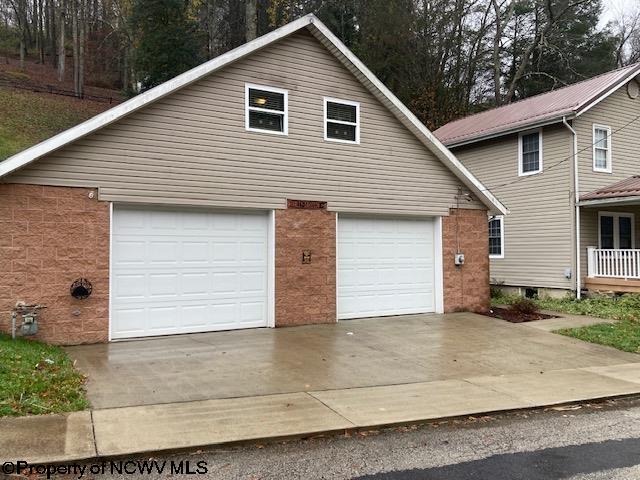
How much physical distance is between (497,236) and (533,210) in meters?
1.83

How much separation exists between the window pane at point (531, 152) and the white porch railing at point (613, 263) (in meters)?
3.22

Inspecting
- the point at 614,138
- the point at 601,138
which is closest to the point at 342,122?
the point at 601,138

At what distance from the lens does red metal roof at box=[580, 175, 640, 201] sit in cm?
1562

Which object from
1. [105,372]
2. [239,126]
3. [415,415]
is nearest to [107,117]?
[239,126]

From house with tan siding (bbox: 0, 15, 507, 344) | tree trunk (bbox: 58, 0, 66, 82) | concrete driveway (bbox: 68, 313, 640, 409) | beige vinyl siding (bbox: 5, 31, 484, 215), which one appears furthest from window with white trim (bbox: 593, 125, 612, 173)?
tree trunk (bbox: 58, 0, 66, 82)

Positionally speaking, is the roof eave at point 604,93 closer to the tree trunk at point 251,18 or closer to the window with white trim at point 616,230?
the window with white trim at point 616,230

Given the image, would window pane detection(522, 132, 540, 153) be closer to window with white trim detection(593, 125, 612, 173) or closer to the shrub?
window with white trim detection(593, 125, 612, 173)

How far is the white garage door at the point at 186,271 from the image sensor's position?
10086 millimetres

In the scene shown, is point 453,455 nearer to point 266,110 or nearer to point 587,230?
point 266,110

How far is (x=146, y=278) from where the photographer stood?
1027 centimetres

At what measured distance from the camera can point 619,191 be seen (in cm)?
1596

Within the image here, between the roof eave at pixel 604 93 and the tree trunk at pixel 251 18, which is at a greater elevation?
the tree trunk at pixel 251 18

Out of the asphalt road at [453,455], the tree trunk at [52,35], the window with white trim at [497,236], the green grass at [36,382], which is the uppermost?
the tree trunk at [52,35]

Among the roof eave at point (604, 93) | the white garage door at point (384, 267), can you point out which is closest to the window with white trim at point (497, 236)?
the roof eave at point (604, 93)
